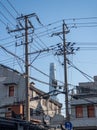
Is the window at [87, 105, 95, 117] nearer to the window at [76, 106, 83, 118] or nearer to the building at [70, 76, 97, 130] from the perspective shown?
the building at [70, 76, 97, 130]

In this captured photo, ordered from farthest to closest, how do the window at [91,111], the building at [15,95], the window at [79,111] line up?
1. the window at [79,111]
2. the window at [91,111]
3. the building at [15,95]

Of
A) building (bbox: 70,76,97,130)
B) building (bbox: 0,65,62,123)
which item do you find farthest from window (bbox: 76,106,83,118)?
building (bbox: 0,65,62,123)

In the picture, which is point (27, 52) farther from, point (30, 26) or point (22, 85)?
point (22, 85)

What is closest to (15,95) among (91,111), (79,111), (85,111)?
(79,111)

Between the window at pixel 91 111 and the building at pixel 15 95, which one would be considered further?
the window at pixel 91 111

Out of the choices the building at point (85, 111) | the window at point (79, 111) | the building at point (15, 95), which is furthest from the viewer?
the window at point (79, 111)

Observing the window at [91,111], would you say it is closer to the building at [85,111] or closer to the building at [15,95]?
the building at [85,111]

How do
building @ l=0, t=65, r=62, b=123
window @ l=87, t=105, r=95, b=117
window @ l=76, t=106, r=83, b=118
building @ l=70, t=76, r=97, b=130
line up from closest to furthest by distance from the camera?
building @ l=0, t=65, r=62, b=123 → building @ l=70, t=76, r=97, b=130 → window @ l=87, t=105, r=95, b=117 → window @ l=76, t=106, r=83, b=118

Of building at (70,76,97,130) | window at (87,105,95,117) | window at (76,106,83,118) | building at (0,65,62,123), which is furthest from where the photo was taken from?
window at (76,106,83,118)

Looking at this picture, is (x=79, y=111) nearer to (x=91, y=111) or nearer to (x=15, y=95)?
(x=91, y=111)

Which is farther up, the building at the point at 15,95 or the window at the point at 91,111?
the building at the point at 15,95

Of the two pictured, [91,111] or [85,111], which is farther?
[85,111]

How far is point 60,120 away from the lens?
5203 cm

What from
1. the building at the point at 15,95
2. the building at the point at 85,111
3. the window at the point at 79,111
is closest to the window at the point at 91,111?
the building at the point at 85,111
